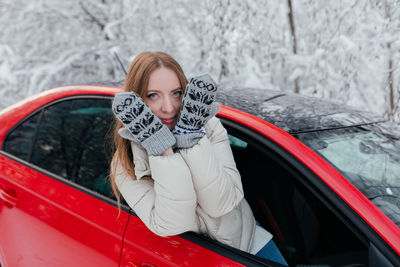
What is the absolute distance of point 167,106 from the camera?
1.34 m

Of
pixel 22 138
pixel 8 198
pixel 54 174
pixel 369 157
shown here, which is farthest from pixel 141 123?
pixel 22 138

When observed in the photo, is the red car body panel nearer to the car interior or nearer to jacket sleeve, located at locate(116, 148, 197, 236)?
jacket sleeve, located at locate(116, 148, 197, 236)

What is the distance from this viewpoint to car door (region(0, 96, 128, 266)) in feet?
5.01

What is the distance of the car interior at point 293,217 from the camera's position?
67.3 inches

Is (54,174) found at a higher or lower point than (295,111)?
lower

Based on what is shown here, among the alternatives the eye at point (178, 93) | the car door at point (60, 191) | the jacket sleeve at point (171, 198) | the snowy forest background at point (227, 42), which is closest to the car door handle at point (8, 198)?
the car door at point (60, 191)

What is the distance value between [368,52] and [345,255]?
2534 mm

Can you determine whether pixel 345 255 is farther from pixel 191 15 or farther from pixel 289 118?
pixel 191 15

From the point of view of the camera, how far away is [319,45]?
12.5 ft

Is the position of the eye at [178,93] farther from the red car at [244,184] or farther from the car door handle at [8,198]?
the car door handle at [8,198]

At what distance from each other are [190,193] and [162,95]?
44 cm

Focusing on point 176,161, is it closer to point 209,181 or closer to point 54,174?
point 209,181

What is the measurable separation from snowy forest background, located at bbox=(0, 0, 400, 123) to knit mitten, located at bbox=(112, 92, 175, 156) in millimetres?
945

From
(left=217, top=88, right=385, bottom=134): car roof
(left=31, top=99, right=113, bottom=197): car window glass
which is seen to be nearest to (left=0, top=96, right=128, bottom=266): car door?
(left=31, top=99, right=113, bottom=197): car window glass
